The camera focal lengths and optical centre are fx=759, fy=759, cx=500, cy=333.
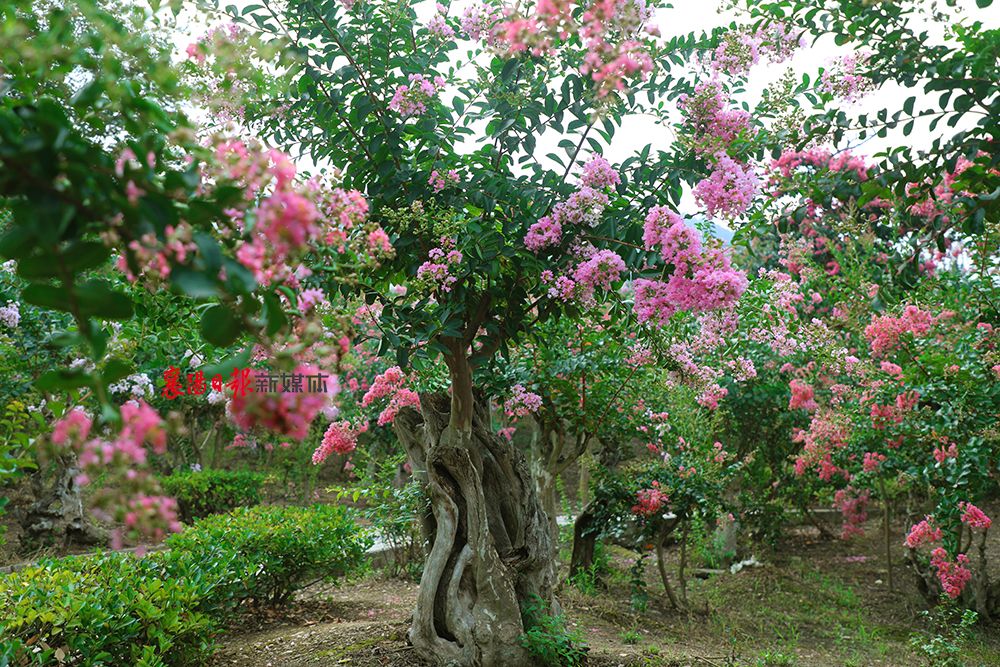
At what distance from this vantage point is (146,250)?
2.65ft

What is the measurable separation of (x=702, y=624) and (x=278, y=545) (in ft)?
9.11

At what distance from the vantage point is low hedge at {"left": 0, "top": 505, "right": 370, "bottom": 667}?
8.98 feet

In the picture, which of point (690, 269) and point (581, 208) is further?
point (581, 208)

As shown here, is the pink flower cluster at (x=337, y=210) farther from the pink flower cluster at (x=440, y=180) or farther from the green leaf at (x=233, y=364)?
the pink flower cluster at (x=440, y=180)

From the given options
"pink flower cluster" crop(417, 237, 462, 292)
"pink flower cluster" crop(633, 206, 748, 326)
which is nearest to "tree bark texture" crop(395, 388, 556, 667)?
"pink flower cluster" crop(417, 237, 462, 292)

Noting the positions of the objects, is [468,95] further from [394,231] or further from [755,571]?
[755,571]

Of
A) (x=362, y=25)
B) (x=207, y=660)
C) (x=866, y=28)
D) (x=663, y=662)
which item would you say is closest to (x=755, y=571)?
(x=663, y=662)

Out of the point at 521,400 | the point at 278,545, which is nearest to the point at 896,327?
the point at 521,400

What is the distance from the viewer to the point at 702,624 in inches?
197

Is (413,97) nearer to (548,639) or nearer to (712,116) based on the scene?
(712,116)

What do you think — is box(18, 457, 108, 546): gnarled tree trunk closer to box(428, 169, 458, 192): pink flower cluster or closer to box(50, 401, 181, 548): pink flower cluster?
box(428, 169, 458, 192): pink flower cluster

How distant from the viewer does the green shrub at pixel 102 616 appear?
2.71 m

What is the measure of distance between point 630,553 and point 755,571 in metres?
1.64

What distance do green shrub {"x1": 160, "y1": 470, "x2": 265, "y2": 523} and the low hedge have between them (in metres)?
4.38
